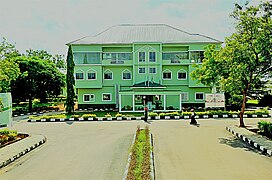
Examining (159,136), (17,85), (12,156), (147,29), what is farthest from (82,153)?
(147,29)

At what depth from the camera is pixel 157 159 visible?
10422mm

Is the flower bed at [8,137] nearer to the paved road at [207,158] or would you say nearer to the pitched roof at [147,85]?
the paved road at [207,158]

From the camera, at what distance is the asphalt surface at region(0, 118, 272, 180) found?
8641 millimetres

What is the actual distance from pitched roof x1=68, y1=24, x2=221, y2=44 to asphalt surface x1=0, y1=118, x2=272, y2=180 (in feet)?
74.9

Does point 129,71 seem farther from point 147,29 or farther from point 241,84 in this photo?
point 241,84

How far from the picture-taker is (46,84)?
37469 millimetres

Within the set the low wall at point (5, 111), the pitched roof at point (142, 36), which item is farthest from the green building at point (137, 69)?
the low wall at point (5, 111)

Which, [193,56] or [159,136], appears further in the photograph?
[193,56]

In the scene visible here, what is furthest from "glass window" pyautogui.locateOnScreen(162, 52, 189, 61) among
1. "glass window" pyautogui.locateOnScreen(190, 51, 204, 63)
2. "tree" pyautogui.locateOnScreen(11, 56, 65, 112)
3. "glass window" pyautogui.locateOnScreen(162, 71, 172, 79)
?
"tree" pyautogui.locateOnScreen(11, 56, 65, 112)

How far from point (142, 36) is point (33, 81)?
48.0ft

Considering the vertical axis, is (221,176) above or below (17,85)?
below

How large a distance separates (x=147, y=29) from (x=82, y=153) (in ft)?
105

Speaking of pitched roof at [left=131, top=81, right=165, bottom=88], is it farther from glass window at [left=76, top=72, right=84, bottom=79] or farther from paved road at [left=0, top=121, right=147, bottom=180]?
paved road at [left=0, top=121, right=147, bottom=180]

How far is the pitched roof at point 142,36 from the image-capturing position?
37.2 meters
